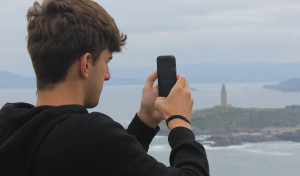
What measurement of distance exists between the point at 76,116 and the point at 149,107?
1.63 ft

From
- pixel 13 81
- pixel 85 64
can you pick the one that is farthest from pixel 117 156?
pixel 13 81

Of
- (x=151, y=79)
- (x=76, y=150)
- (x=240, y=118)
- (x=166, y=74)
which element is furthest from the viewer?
(x=240, y=118)

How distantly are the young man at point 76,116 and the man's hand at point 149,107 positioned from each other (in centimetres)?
23

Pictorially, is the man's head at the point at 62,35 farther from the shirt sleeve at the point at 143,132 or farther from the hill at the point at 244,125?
the hill at the point at 244,125

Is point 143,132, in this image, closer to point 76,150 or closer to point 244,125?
point 76,150

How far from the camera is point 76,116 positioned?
1.08 meters

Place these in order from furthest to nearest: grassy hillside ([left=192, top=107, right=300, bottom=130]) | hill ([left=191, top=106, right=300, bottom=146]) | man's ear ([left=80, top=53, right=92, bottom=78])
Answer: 1. grassy hillside ([left=192, top=107, right=300, bottom=130])
2. hill ([left=191, top=106, right=300, bottom=146])
3. man's ear ([left=80, top=53, right=92, bottom=78])

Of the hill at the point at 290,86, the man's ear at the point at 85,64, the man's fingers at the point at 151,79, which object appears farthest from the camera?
the hill at the point at 290,86

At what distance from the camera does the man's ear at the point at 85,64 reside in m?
1.15

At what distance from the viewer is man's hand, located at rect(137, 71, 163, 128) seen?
153 centimetres

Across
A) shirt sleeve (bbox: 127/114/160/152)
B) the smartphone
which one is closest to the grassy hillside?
shirt sleeve (bbox: 127/114/160/152)

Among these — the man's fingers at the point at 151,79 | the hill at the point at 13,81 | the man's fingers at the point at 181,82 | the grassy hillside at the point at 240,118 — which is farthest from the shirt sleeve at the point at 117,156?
the hill at the point at 13,81

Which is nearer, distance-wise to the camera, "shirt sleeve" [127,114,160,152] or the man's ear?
the man's ear

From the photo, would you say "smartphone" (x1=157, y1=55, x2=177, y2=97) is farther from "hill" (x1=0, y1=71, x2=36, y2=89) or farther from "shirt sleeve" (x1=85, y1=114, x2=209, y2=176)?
"hill" (x1=0, y1=71, x2=36, y2=89)
